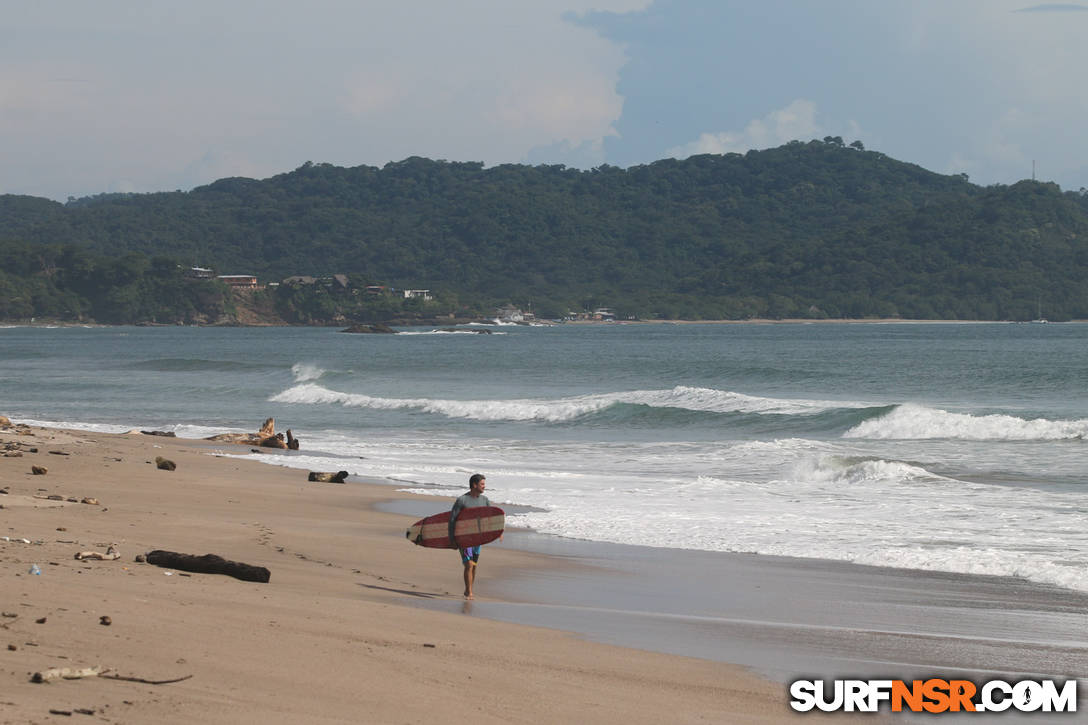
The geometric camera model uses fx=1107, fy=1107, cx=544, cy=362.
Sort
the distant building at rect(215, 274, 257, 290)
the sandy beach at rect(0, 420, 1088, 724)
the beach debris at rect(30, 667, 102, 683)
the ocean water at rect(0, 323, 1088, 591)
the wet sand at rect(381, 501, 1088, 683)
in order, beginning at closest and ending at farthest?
the beach debris at rect(30, 667, 102, 683), the sandy beach at rect(0, 420, 1088, 724), the wet sand at rect(381, 501, 1088, 683), the ocean water at rect(0, 323, 1088, 591), the distant building at rect(215, 274, 257, 290)

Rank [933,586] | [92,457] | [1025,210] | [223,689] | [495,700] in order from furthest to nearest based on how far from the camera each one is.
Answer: [1025,210] → [92,457] → [933,586] → [495,700] → [223,689]

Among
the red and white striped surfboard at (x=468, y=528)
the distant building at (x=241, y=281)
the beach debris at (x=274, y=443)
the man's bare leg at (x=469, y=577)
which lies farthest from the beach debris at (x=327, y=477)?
the distant building at (x=241, y=281)

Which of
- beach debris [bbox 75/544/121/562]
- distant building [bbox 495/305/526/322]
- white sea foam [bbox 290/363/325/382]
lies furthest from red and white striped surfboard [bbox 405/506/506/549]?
distant building [bbox 495/305/526/322]

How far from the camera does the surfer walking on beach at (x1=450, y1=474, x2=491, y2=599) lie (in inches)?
367

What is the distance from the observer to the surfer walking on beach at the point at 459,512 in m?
9.33

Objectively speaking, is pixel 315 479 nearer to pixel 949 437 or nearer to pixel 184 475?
pixel 184 475

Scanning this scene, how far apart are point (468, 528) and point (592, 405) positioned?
25577mm

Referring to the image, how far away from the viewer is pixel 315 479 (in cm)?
1786

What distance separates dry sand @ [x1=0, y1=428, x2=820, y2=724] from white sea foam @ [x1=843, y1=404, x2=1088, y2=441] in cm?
1862

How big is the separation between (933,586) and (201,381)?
4541 cm

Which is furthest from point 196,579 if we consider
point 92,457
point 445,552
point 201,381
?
point 201,381

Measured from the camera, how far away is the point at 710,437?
2766cm

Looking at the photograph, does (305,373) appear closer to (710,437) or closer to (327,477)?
(710,437)

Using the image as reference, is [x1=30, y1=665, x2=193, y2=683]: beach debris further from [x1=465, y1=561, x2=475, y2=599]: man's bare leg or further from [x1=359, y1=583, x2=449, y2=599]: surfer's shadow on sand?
[x1=465, y1=561, x2=475, y2=599]: man's bare leg
